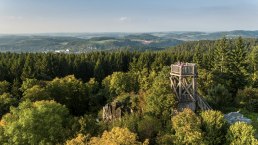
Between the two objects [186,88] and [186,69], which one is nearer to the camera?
[186,69]

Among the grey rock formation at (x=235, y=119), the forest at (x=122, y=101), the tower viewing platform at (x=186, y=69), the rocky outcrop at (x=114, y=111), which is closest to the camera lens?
the forest at (x=122, y=101)

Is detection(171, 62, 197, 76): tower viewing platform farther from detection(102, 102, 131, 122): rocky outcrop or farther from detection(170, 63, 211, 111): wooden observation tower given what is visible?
detection(102, 102, 131, 122): rocky outcrop

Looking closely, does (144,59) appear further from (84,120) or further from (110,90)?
(84,120)

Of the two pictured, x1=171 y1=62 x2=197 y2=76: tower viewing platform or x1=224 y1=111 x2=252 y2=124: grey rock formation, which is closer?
x1=224 y1=111 x2=252 y2=124: grey rock formation

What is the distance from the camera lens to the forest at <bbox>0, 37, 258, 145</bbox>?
32.5 m

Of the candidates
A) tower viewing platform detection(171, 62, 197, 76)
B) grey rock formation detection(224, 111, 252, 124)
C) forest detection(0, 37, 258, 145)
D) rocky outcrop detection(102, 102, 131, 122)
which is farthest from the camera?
rocky outcrop detection(102, 102, 131, 122)

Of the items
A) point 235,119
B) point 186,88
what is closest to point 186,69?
point 186,88

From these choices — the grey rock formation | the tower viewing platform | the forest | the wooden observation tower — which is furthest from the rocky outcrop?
the grey rock formation

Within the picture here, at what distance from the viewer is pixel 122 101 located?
48.2 m

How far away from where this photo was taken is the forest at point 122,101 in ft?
107

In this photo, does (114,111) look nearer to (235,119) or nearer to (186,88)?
(186,88)

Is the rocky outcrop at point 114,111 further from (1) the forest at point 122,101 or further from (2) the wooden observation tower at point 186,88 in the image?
(2) the wooden observation tower at point 186,88

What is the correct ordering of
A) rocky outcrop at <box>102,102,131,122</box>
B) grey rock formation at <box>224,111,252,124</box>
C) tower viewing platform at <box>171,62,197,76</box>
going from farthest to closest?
rocky outcrop at <box>102,102,131,122</box>, tower viewing platform at <box>171,62,197,76</box>, grey rock formation at <box>224,111,252,124</box>

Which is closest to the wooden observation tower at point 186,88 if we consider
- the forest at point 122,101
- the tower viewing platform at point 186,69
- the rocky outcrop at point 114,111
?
the tower viewing platform at point 186,69
